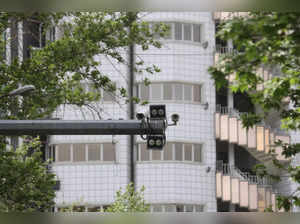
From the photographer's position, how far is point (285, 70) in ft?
15.7

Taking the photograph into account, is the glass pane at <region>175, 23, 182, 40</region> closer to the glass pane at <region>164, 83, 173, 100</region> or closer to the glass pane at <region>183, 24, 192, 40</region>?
the glass pane at <region>183, 24, 192, 40</region>

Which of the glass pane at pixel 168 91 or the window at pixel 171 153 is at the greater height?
the glass pane at pixel 168 91

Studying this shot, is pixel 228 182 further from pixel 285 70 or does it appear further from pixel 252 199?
pixel 285 70

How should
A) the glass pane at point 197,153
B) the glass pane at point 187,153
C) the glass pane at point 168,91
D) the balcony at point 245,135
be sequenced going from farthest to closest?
the balcony at point 245,135
the glass pane at point 168,91
the glass pane at point 197,153
the glass pane at point 187,153

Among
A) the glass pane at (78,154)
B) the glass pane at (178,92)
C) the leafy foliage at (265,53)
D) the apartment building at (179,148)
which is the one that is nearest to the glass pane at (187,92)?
the apartment building at (179,148)

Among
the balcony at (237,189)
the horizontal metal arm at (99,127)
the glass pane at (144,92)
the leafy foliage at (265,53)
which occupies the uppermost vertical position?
the glass pane at (144,92)

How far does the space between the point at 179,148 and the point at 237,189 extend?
5.90ft

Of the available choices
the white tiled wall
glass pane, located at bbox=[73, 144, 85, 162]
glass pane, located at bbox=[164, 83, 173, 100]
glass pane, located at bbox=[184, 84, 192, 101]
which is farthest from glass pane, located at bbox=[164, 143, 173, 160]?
glass pane, located at bbox=[73, 144, 85, 162]

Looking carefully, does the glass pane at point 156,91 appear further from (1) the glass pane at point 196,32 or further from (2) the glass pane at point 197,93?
(1) the glass pane at point 196,32

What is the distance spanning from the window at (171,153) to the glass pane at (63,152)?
168cm

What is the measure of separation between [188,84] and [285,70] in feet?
39.6

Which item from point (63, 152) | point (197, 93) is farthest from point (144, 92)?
point (63, 152)

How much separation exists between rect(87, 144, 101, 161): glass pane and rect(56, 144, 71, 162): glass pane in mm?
508

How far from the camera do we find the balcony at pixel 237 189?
16500mm
